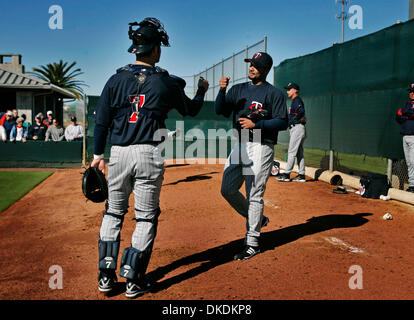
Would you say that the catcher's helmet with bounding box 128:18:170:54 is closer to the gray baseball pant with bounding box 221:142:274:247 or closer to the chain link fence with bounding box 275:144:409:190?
the gray baseball pant with bounding box 221:142:274:247

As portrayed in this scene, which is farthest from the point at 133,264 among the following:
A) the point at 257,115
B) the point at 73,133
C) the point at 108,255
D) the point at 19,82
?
the point at 19,82

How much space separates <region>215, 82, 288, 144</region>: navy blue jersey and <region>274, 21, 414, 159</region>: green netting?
441 cm

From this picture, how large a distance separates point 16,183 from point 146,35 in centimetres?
838

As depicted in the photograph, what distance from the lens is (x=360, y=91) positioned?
8797 millimetres

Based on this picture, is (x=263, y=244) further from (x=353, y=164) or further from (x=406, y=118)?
(x=353, y=164)

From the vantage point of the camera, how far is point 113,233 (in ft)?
10.9

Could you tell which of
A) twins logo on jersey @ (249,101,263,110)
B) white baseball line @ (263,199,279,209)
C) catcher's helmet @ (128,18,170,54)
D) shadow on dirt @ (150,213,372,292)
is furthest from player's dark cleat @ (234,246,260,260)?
white baseball line @ (263,199,279,209)

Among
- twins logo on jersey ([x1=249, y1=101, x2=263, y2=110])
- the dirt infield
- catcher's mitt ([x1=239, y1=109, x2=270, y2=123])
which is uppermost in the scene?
twins logo on jersey ([x1=249, y1=101, x2=263, y2=110])

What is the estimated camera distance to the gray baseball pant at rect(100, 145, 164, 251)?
10.5ft

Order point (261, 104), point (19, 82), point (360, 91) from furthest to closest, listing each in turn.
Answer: point (19, 82) < point (360, 91) < point (261, 104)

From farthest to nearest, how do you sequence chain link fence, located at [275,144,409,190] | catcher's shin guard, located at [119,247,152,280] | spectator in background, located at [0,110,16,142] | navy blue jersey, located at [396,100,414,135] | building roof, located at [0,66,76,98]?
building roof, located at [0,66,76,98], spectator in background, located at [0,110,16,142], chain link fence, located at [275,144,409,190], navy blue jersey, located at [396,100,414,135], catcher's shin guard, located at [119,247,152,280]

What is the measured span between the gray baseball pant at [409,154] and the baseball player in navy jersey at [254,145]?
13.5 feet

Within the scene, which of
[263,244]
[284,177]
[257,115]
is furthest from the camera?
[284,177]
